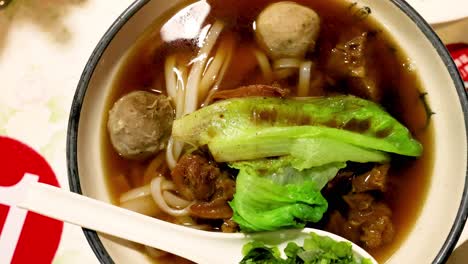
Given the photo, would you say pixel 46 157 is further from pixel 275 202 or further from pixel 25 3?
pixel 275 202

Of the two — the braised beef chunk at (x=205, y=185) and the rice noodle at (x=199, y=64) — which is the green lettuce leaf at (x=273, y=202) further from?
the rice noodle at (x=199, y=64)

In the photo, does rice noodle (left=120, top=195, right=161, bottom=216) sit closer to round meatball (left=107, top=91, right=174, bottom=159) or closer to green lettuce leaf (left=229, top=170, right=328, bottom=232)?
round meatball (left=107, top=91, right=174, bottom=159)

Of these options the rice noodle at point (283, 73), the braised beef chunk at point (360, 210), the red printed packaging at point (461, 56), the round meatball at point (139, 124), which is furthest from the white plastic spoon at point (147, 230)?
the red printed packaging at point (461, 56)

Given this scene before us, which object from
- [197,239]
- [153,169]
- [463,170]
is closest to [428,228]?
[463,170]

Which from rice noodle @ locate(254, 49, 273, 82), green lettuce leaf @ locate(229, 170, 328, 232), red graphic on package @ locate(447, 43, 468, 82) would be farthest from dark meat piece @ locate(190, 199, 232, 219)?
red graphic on package @ locate(447, 43, 468, 82)

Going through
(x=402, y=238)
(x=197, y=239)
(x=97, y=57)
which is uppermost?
(x=97, y=57)

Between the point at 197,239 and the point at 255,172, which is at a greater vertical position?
the point at 255,172

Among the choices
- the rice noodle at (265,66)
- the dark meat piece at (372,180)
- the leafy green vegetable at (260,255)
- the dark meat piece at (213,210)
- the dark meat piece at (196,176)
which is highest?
the rice noodle at (265,66)
